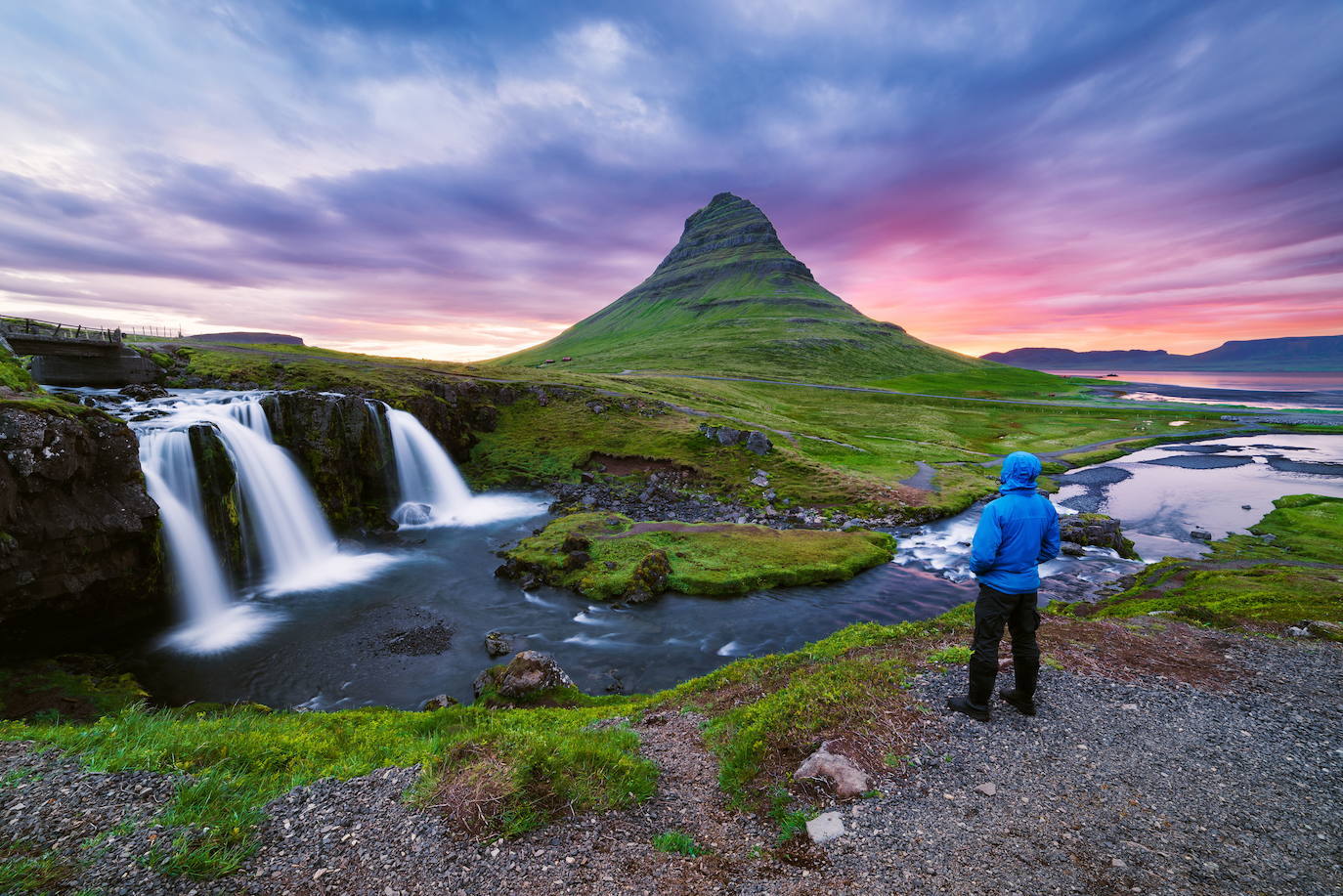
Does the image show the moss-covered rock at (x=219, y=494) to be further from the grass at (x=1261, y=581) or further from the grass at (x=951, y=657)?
the grass at (x=1261, y=581)

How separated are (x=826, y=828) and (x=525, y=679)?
39.9ft

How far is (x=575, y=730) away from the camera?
38.1 ft

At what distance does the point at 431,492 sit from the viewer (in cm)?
4491

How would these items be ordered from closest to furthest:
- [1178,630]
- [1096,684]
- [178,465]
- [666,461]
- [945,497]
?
[1096,684] → [1178,630] → [178,465] → [945,497] → [666,461]

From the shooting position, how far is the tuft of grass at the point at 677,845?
699 cm

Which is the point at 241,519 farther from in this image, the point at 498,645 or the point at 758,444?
the point at 758,444

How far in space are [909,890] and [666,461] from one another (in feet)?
158

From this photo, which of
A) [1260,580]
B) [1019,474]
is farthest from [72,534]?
[1260,580]

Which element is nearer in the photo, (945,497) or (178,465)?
(178,465)

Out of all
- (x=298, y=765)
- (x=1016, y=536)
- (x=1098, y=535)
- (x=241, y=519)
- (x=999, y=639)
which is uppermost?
A: (x=1016, y=536)

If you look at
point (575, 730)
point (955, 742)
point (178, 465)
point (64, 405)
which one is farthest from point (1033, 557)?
point (178, 465)

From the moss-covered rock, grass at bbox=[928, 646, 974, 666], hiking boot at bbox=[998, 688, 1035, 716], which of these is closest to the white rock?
hiking boot at bbox=[998, 688, 1035, 716]

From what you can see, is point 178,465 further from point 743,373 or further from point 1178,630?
point 743,373

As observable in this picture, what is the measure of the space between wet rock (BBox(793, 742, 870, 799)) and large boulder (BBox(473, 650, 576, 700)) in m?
10.9
